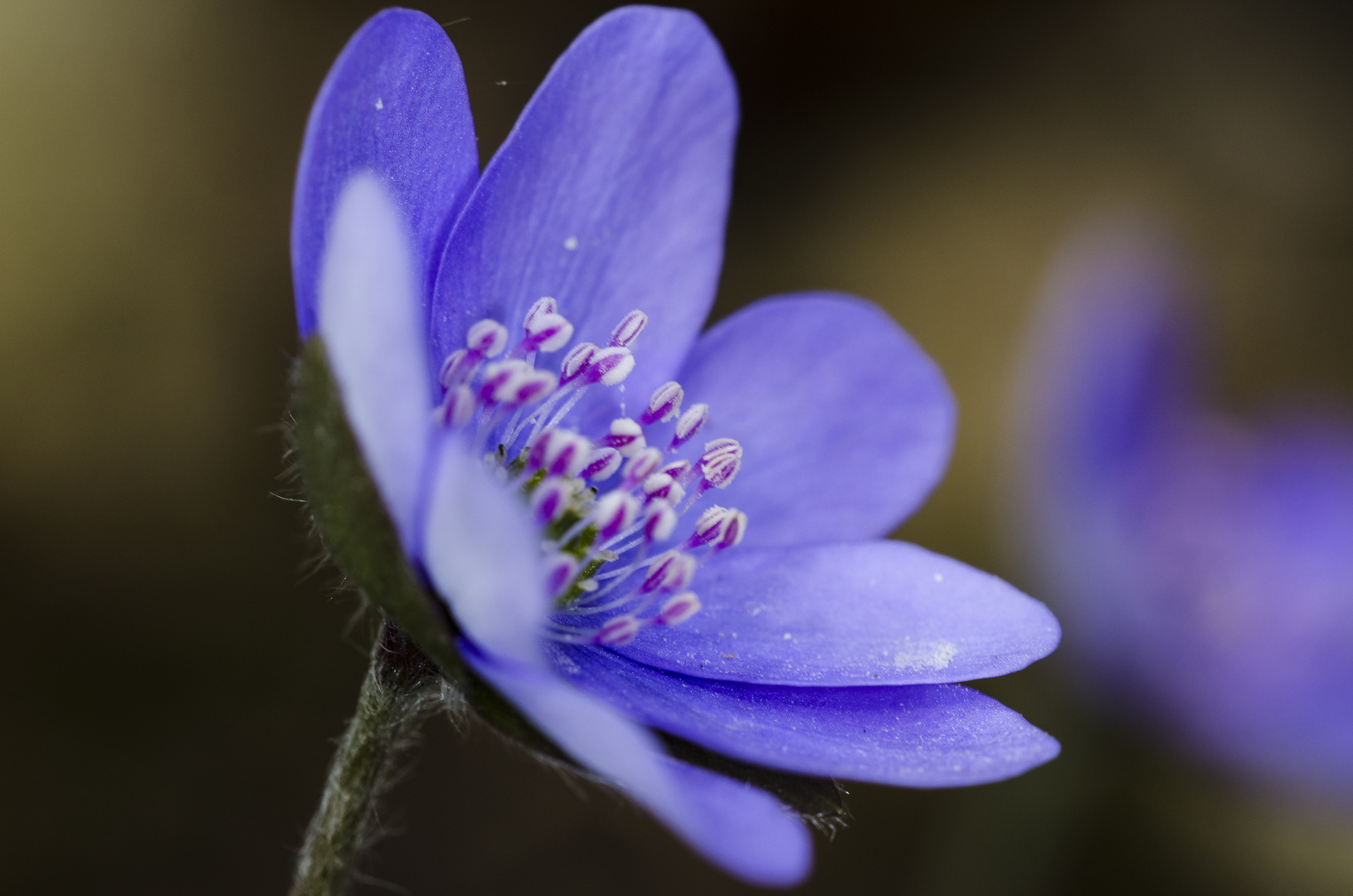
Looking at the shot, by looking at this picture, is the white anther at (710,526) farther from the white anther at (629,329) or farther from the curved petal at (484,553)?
the curved petal at (484,553)

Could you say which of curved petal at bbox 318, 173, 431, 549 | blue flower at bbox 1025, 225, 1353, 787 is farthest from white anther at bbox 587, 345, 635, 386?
blue flower at bbox 1025, 225, 1353, 787

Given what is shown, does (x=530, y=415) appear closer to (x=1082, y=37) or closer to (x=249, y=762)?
(x=249, y=762)

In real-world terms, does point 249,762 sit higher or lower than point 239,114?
lower

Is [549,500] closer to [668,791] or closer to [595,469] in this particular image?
[595,469]

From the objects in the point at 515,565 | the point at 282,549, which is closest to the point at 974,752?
the point at 515,565

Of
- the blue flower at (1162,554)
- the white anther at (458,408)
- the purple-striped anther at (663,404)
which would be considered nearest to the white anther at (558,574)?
the white anther at (458,408)

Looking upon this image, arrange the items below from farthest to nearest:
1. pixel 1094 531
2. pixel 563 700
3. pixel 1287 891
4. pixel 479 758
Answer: pixel 1287 891, pixel 479 758, pixel 1094 531, pixel 563 700

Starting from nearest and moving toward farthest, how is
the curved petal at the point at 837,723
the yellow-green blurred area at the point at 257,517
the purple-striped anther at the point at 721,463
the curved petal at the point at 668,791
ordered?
the curved petal at the point at 668,791, the curved petal at the point at 837,723, the purple-striped anther at the point at 721,463, the yellow-green blurred area at the point at 257,517
